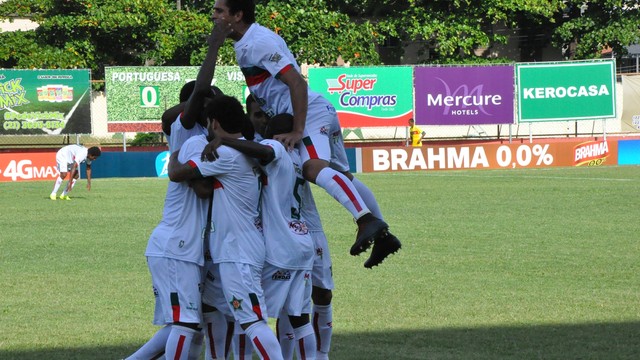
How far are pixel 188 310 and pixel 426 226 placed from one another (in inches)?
447

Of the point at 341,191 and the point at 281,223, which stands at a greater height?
the point at 341,191

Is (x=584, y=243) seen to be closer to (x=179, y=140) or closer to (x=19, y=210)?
(x=179, y=140)

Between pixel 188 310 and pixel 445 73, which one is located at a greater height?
pixel 445 73

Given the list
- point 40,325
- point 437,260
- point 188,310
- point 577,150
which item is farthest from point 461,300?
point 577,150

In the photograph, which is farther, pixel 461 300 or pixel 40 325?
pixel 461 300

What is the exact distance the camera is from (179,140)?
680 cm

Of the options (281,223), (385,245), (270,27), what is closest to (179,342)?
(281,223)

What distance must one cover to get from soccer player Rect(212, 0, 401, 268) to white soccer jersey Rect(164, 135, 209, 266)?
30.3 inches

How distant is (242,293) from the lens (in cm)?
612

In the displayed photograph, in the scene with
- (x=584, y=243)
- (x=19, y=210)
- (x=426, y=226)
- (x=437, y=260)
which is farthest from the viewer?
(x=19, y=210)

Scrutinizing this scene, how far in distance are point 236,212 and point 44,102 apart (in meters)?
29.0

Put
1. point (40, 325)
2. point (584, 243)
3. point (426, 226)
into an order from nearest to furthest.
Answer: point (40, 325)
point (584, 243)
point (426, 226)

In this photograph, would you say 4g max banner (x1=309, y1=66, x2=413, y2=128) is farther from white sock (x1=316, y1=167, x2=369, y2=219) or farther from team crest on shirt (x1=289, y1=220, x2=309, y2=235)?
team crest on shirt (x1=289, y1=220, x2=309, y2=235)

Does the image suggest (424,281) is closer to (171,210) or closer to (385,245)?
(385,245)
